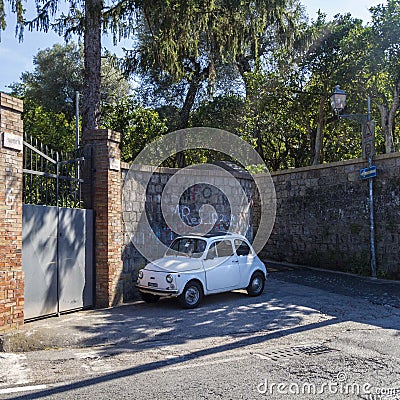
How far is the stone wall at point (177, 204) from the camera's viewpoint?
35.6 ft

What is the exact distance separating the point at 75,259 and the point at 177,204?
329 centimetres

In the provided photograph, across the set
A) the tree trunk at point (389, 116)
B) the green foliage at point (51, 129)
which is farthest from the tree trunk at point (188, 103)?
the tree trunk at point (389, 116)

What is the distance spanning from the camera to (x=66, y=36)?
13.7 metres

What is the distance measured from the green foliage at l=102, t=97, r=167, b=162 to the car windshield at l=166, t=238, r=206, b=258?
13094 mm

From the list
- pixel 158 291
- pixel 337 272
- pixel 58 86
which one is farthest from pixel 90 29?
pixel 58 86

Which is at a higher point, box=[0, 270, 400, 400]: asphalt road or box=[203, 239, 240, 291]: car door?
box=[203, 239, 240, 291]: car door

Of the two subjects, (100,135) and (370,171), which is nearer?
(100,135)

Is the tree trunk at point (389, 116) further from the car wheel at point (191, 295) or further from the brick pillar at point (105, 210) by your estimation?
the brick pillar at point (105, 210)

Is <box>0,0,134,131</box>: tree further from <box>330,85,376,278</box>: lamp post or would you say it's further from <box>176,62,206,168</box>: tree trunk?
<box>176,62,206,168</box>: tree trunk

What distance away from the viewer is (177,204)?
1206cm

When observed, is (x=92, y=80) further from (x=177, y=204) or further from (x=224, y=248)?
(x=224, y=248)

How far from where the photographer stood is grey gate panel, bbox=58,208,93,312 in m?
9.23

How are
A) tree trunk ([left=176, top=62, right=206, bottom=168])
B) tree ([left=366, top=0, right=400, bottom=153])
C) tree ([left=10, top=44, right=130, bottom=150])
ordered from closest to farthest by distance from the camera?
1. tree ([left=366, top=0, right=400, bottom=153])
2. tree trunk ([left=176, top=62, right=206, bottom=168])
3. tree ([left=10, top=44, right=130, bottom=150])

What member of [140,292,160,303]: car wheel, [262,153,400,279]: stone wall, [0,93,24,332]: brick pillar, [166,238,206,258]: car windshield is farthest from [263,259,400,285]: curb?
[0,93,24,332]: brick pillar
